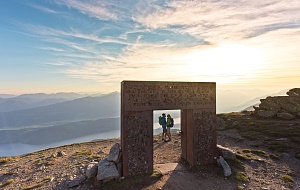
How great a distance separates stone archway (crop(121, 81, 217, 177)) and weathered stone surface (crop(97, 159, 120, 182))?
0.77 meters

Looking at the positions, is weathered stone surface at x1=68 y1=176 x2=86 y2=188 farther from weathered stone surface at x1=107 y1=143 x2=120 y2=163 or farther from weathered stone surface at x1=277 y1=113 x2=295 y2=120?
weathered stone surface at x1=277 y1=113 x2=295 y2=120

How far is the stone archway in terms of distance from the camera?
1381 centimetres

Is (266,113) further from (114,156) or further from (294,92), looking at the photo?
(114,156)

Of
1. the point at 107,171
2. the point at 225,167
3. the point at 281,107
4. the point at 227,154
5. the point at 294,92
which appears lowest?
the point at 225,167

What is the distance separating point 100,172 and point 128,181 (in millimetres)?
1992

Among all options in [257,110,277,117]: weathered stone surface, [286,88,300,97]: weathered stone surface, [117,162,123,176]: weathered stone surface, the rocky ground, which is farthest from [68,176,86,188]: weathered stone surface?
[286,88,300,97]: weathered stone surface

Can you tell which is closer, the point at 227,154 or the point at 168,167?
the point at 168,167

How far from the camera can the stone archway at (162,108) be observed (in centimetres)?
1381

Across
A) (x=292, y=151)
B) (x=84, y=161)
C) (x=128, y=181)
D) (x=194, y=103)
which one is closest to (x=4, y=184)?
(x=84, y=161)

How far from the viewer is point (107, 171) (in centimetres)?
1326

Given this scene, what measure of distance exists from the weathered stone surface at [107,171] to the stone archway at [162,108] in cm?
77

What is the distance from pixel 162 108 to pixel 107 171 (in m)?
5.80

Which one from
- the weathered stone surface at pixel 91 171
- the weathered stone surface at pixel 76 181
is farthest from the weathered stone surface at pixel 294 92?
the weathered stone surface at pixel 76 181

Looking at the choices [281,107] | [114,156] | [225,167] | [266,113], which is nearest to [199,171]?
[225,167]
